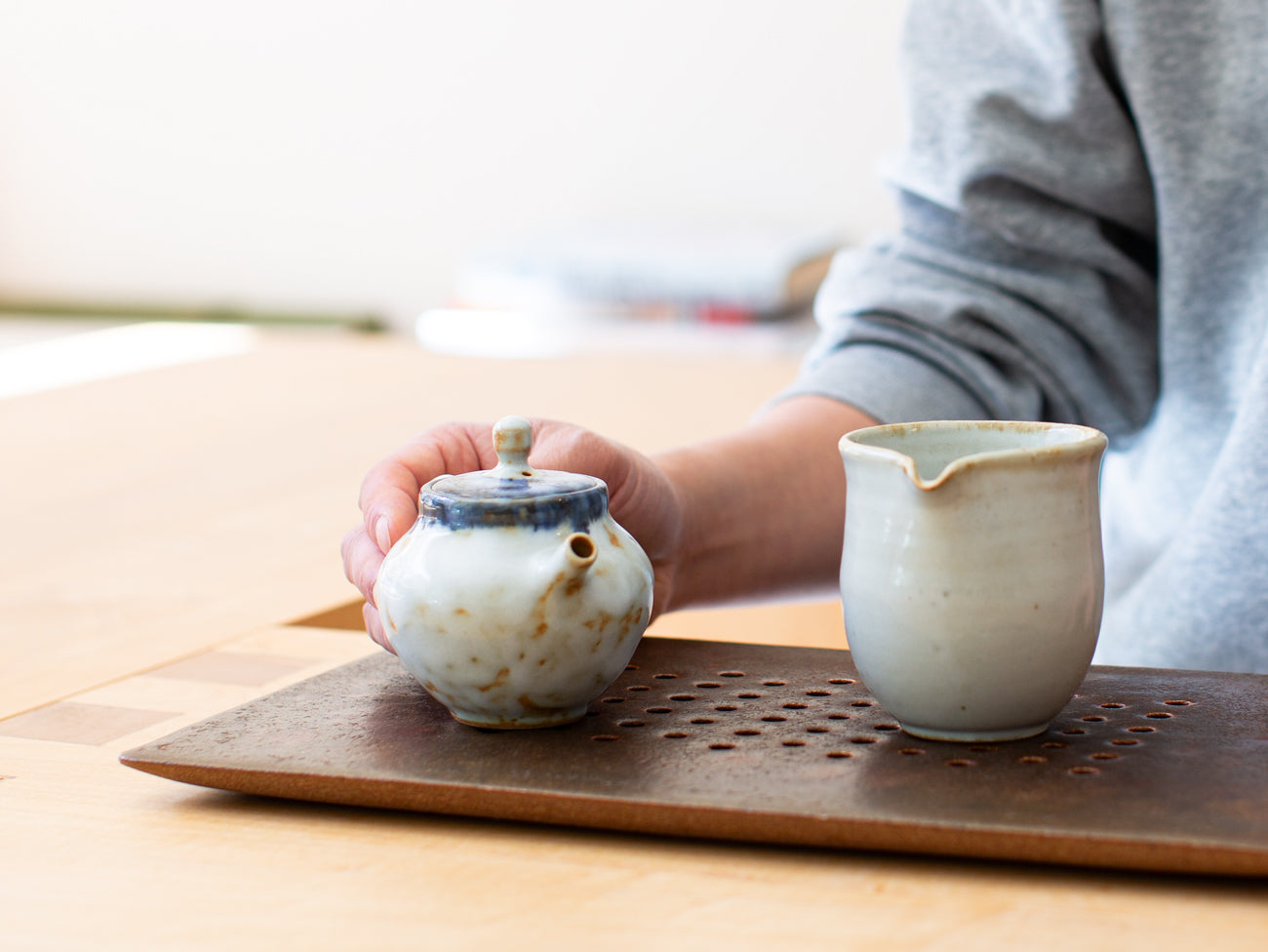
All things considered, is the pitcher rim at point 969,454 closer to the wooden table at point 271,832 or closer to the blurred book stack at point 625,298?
the wooden table at point 271,832

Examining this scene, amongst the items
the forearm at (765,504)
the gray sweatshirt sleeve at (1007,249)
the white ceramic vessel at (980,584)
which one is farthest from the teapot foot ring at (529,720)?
the gray sweatshirt sleeve at (1007,249)

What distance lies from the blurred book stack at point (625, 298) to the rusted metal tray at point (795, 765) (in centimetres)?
135

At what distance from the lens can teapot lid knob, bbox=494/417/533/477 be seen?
0.52m

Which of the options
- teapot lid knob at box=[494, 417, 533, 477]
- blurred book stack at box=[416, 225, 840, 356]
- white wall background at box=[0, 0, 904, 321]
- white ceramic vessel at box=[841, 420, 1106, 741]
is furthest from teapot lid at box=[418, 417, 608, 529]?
white wall background at box=[0, 0, 904, 321]

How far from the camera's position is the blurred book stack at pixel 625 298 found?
1880 mm

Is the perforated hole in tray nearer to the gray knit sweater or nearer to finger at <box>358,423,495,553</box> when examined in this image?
finger at <box>358,423,495,553</box>

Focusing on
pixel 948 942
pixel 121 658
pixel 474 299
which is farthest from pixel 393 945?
pixel 474 299

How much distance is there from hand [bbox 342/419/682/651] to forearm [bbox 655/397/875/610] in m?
0.06

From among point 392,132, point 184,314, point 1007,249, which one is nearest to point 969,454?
point 1007,249

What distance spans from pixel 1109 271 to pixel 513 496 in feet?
1.90

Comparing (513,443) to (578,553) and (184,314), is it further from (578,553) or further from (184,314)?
(184,314)

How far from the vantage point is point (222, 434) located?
4.30 feet

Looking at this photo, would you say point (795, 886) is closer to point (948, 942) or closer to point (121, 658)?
point (948, 942)

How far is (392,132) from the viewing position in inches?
92.7
